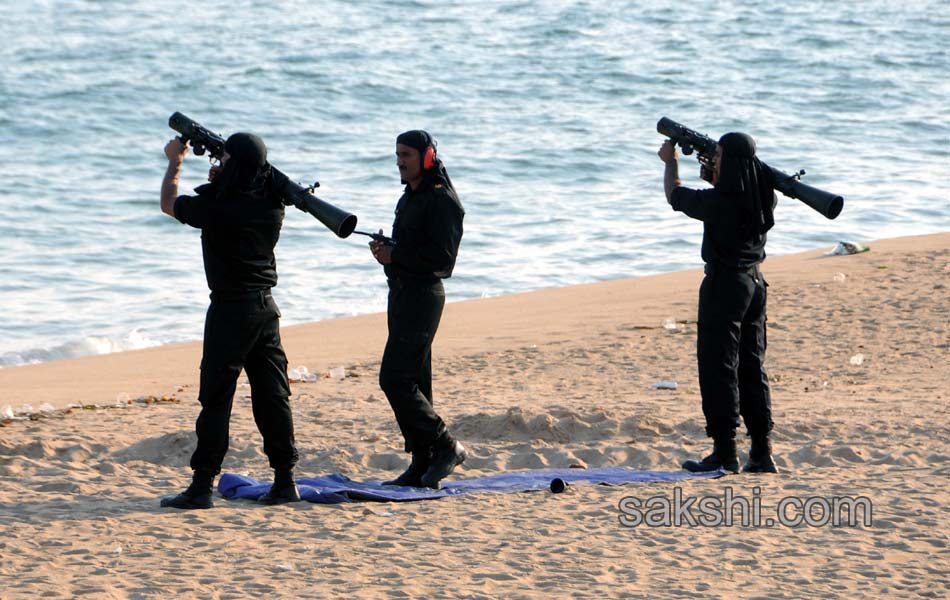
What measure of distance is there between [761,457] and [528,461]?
4.21ft

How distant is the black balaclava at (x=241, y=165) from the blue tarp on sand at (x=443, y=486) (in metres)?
1.51

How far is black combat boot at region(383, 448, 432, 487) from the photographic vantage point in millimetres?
6672

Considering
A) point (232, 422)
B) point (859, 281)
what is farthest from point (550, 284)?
point (232, 422)

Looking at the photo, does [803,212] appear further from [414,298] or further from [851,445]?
[414,298]

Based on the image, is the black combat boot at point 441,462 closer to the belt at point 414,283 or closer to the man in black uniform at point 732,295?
the belt at point 414,283

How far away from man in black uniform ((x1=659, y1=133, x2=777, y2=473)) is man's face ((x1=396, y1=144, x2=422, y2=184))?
133 centimetres

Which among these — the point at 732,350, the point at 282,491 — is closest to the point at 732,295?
the point at 732,350

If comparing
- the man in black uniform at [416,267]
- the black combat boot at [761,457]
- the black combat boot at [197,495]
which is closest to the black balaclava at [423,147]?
the man in black uniform at [416,267]

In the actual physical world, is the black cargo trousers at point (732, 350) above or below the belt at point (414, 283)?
below

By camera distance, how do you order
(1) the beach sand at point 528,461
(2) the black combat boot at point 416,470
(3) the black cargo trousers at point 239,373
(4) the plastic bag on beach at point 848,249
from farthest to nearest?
(4) the plastic bag on beach at point 848,249, (2) the black combat boot at point 416,470, (3) the black cargo trousers at point 239,373, (1) the beach sand at point 528,461

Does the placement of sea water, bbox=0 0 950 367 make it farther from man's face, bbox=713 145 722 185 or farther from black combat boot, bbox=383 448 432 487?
man's face, bbox=713 145 722 185

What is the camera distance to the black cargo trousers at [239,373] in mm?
6004

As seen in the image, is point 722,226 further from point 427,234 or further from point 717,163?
point 427,234

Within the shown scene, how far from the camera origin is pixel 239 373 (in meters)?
6.04
